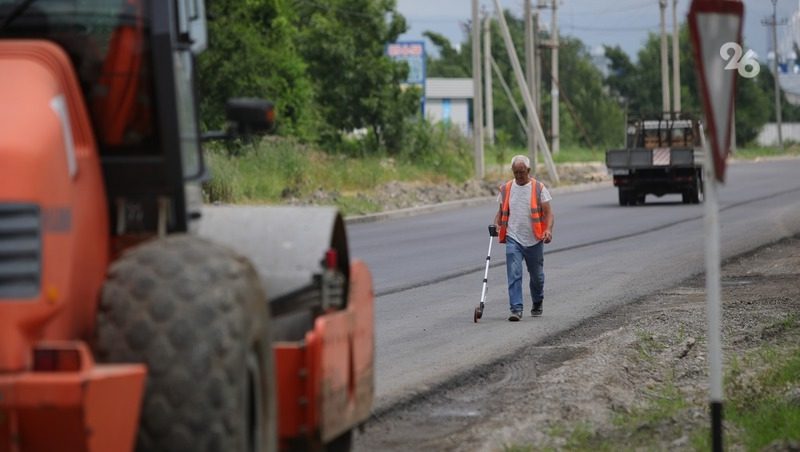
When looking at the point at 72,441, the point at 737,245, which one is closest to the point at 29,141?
the point at 72,441

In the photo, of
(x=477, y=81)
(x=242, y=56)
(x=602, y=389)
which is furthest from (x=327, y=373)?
(x=477, y=81)

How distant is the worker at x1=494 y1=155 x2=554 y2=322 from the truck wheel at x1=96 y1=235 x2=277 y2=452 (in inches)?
453

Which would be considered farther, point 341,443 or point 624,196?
point 624,196

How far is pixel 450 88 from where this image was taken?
146500 millimetres

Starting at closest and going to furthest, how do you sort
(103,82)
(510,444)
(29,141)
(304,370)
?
(29,141) → (103,82) → (304,370) → (510,444)

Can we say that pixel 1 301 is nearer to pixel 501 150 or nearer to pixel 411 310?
pixel 411 310

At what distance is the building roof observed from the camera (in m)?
145

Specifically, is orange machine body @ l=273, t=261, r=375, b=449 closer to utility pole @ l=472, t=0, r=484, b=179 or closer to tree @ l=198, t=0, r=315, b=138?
tree @ l=198, t=0, r=315, b=138

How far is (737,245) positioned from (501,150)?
36.4m

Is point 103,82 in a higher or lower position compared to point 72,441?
higher

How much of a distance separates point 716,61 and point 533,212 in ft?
32.7

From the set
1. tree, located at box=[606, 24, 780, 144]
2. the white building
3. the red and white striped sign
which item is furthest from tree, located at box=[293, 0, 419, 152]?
the white building

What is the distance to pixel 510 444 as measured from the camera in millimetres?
9422

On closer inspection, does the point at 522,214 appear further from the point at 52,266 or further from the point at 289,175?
the point at 289,175
